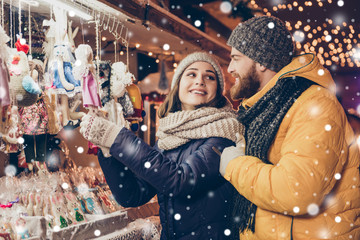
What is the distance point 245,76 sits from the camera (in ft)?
5.31

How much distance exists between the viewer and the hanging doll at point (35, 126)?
241cm

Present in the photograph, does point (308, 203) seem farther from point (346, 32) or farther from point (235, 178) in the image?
point (346, 32)

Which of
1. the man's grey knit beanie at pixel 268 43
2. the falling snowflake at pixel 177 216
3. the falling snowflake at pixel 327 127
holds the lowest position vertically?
the falling snowflake at pixel 177 216

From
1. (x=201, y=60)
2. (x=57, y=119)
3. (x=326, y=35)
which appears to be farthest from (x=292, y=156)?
(x=326, y=35)

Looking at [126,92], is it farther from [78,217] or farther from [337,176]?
[337,176]

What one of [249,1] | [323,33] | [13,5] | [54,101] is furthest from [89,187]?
[323,33]

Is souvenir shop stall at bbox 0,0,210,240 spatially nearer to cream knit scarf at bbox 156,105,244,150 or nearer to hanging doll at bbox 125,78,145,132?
hanging doll at bbox 125,78,145,132

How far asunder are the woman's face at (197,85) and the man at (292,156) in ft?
0.92

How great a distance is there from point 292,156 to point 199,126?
53cm

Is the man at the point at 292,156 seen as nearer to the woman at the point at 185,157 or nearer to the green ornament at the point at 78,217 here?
the woman at the point at 185,157

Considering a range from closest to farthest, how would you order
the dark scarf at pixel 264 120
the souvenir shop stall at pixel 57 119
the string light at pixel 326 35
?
the dark scarf at pixel 264 120 < the souvenir shop stall at pixel 57 119 < the string light at pixel 326 35

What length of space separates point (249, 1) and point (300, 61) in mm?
4214

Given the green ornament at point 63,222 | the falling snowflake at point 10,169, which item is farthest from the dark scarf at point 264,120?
the falling snowflake at point 10,169

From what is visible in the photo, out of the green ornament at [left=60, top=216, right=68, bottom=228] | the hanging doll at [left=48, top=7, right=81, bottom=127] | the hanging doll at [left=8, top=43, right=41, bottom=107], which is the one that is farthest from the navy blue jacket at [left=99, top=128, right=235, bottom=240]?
the hanging doll at [left=48, top=7, right=81, bottom=127]
